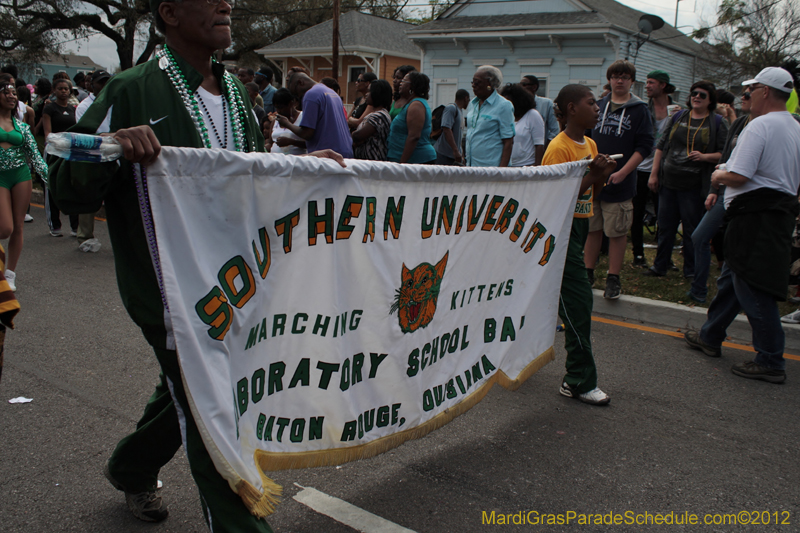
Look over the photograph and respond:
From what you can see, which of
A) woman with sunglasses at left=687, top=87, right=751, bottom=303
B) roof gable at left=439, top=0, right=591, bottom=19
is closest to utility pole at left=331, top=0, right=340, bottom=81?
roof gable at left=439, top=0, right=591, bottom=19

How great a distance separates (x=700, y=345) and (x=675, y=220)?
→ 98.8 inches

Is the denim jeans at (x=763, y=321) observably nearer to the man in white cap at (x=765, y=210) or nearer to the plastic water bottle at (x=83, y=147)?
the man in white cap at (x=765, y=210)

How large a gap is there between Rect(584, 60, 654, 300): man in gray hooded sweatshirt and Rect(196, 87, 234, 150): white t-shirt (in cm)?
461

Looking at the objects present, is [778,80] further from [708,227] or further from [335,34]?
[335,34]

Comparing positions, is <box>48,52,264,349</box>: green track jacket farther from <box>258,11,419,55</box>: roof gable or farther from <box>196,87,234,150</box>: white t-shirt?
<box>258,11,419,55</box>: roof gable

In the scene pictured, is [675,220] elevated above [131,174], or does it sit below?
below

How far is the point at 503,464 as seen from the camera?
3203mm

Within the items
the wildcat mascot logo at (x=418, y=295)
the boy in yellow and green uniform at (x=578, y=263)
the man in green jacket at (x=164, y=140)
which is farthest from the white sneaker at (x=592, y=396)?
the man in green jacket at (x=164, y=140)

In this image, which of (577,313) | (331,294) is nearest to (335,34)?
(577,313)

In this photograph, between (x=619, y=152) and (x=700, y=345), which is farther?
(x=619, y=152)

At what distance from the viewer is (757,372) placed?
176 inches

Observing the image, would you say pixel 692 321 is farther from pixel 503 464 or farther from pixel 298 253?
pixel 298 253

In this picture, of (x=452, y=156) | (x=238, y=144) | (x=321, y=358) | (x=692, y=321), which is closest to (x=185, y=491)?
(x=321, y=358)

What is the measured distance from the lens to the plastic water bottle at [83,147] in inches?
64.7
